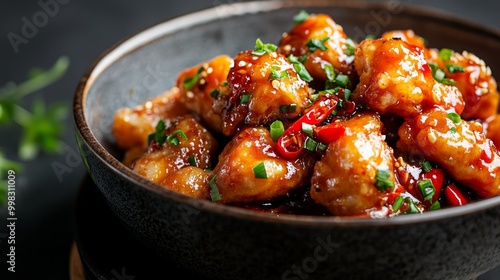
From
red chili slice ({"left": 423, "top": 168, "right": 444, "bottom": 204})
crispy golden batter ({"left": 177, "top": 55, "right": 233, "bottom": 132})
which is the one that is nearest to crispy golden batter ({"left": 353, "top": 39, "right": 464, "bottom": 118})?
red chili slice ({"left": 423, "top": 168, "right": 444, "bottom": 204})

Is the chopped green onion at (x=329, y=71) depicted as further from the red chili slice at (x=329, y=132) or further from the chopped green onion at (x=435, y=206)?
the chopped green onion at (x=435, y=206)

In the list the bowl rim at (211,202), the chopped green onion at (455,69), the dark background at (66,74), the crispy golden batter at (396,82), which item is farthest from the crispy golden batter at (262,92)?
→ the dark background at (66,74)

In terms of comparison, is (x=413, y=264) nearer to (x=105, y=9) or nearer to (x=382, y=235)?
(x=382, y=235)

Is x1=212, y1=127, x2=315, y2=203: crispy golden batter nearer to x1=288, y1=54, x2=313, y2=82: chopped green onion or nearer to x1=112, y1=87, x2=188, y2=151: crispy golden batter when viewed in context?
x1=288, y1=54, x2=313, y2=82: chopped green onion

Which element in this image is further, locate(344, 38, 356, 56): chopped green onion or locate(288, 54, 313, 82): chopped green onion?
locate(344, 38, 356, 56): chopped green onion

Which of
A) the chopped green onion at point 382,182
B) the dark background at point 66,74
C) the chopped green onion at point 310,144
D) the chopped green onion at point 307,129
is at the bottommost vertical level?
the dark background at point 66,74

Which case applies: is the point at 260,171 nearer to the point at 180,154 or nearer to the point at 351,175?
the point at 351,175
